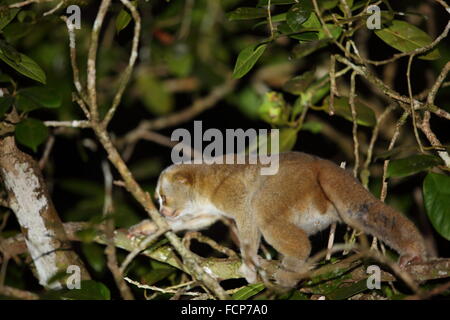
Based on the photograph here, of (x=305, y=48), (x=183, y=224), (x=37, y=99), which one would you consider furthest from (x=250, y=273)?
(x=37, y=99)

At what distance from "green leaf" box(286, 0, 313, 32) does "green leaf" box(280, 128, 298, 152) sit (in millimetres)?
1448

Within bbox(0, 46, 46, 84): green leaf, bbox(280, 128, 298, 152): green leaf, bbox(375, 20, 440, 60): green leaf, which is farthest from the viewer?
bbox(280, 128, 298, 152): green leaf

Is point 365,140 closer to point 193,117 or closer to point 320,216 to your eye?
point 193,117

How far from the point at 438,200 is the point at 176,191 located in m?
2.26

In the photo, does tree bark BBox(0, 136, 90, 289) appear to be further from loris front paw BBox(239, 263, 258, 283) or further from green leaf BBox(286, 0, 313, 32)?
green leaf BBox(286, 0, 313, 32)

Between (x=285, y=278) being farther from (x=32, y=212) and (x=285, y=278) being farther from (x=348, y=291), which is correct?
(x=32, y=212)

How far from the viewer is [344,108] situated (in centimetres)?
479

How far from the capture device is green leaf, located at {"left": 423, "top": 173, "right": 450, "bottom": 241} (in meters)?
3.29

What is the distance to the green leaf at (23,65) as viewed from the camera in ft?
11.1

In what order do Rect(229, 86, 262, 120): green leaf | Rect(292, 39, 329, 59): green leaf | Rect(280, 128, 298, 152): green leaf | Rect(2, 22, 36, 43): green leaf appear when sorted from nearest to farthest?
1. Rect(292, 39, 329, 59): green leaf
2. Rect(2, 22, 36, 43): green leaf
3. Rect(280, 128, 298, 152): green leaf
4. Rect(229, 86, 262, 120): green leaf

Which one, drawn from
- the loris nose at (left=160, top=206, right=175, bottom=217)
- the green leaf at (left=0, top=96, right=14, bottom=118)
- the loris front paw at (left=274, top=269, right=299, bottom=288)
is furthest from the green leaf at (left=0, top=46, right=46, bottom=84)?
the loris front paw at (left=274, top=269, right=299, bottom=288)

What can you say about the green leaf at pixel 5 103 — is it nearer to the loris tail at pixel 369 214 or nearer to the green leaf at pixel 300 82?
the loris tail at pixel 369 214

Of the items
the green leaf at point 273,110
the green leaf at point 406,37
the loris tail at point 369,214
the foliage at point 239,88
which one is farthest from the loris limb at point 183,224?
the green leaf at point 406,37

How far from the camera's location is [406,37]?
402 centimetres
